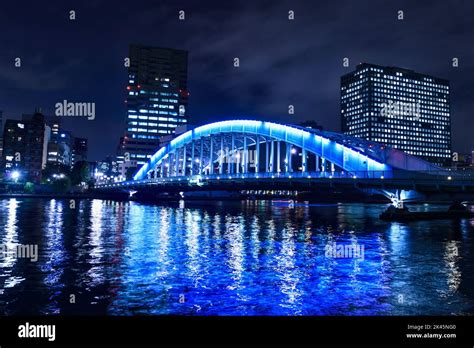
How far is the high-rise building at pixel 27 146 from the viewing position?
508 feet

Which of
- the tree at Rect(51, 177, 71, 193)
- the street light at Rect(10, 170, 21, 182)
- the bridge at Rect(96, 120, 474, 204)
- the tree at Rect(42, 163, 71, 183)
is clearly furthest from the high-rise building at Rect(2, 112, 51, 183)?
the bridge at Rect(96, 120, 474, 204)

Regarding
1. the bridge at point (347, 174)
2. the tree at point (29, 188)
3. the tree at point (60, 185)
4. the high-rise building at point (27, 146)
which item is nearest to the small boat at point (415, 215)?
the bridge at point (347, 174)

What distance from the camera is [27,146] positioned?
15650cm

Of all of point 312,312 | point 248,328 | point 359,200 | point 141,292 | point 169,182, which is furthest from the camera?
point 359,200

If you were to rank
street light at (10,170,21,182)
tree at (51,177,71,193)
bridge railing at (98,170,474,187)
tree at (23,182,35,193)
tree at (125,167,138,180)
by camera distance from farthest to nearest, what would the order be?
tree at (125,167,138,180) < street light at (10,170,21,182) < tree at (51,177,71,193) < tree at (23,182,35,193) < bridge railing at (98,170,474,187)

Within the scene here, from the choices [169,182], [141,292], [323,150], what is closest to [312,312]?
[141,292]

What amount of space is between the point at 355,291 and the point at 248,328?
5.92 meters

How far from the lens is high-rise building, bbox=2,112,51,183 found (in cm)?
15475

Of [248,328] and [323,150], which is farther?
[323,150]

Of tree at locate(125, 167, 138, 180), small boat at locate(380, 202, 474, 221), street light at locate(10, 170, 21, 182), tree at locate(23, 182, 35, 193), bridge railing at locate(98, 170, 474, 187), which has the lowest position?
small boat at locate(380, 202, 474, 221)

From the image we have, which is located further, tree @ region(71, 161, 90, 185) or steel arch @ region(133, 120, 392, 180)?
tree @ region(71, 161, 90, 185)

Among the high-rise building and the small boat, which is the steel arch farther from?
the high-rise building

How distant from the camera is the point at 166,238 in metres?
30.9

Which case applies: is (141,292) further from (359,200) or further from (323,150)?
(359,200)
